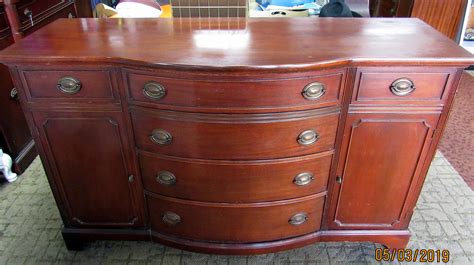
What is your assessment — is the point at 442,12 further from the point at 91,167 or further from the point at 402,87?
the point at 91,167

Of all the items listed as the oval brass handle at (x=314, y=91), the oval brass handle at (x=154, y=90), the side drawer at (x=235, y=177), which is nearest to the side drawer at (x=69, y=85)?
the oval brass handle at (x=154, y=90)

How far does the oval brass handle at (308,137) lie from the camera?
1.08 m

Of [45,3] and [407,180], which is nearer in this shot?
[407,180]

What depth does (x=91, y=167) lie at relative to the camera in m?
1.22

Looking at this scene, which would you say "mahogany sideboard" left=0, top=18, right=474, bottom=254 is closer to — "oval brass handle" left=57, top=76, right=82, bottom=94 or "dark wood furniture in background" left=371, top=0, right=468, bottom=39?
"oval brass handle" left=57, top=76, right=82, bottom=94

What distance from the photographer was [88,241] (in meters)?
1.45

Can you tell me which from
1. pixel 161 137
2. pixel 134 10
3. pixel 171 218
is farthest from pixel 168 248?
pixel 134 10

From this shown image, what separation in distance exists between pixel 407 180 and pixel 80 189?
3.87ft

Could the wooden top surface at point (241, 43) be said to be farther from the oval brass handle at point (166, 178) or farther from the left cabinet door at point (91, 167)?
the oval brass handle at point (166, 178)

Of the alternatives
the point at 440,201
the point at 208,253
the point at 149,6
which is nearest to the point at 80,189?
the point at 208,253

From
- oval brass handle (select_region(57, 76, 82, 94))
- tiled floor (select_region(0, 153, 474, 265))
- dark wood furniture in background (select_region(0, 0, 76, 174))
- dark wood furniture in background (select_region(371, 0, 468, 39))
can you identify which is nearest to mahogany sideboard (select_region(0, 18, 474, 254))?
oval brass handle (select_region(57, 76, 82, 94))

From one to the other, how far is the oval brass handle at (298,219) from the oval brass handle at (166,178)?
45 cm

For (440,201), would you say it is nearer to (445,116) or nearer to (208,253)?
(445,116)

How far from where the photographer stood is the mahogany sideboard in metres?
0.99
